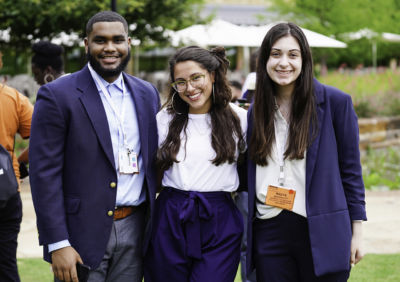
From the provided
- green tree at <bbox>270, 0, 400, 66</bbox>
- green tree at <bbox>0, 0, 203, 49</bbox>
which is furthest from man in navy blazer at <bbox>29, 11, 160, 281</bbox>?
green tree at <bbox>270, 0, 400, 66</bbox>

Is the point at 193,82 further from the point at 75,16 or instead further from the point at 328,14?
the point at 328,14

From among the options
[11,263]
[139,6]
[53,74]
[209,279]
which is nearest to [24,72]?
[139,6]

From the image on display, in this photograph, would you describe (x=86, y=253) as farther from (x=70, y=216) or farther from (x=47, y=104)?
(x=47, y=104)

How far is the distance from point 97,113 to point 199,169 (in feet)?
2.20

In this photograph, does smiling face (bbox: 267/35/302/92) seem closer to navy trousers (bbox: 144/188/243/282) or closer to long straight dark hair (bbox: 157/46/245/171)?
long straight dark hair (bbox: 157/46/245/171)

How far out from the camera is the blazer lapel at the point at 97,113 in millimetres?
3203

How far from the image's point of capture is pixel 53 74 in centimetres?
538

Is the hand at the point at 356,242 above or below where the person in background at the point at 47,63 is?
below

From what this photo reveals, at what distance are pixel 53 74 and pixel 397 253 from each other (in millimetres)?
4086

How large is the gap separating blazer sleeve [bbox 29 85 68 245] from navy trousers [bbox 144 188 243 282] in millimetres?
590

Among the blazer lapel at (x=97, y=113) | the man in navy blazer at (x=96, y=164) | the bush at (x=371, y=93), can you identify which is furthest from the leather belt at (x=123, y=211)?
the bush at (x=371, y=93)

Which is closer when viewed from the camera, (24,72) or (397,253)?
(397,253)

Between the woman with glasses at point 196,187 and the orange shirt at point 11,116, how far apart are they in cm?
135

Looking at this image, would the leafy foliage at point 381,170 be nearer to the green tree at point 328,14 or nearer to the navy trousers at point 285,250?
the navy trousers at point 285,250
